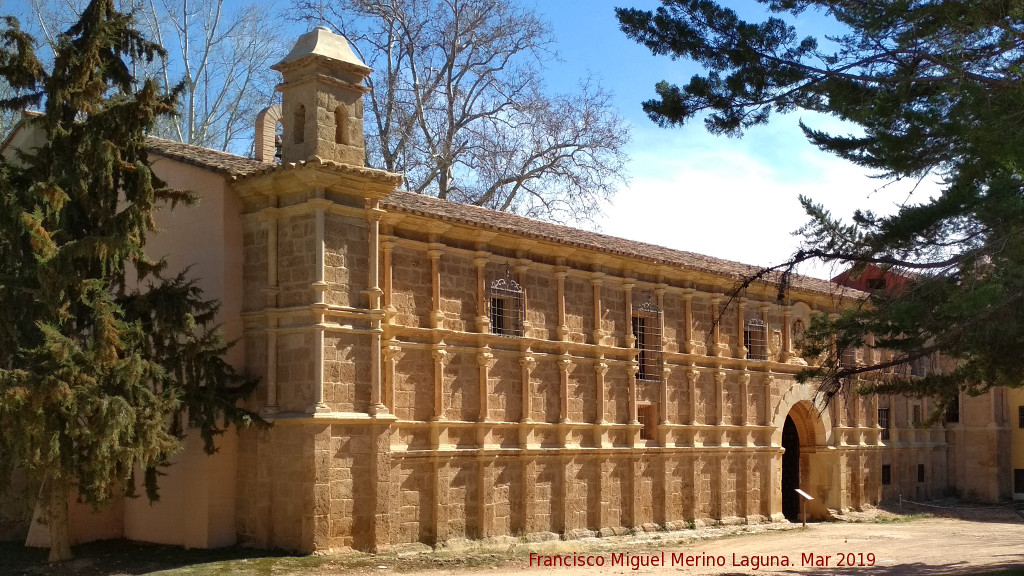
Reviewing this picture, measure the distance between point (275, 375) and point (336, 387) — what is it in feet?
3.70

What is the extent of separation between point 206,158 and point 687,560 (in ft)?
38.0

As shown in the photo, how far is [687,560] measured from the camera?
21094 millimetres

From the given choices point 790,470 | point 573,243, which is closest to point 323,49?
point 573,243

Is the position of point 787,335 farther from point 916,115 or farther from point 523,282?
point 916,115

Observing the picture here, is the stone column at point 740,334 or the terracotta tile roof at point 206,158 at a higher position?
the terracotta tile roof at point 206,158

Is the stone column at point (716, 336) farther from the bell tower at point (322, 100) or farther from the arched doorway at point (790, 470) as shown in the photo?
the bell tower at point (322, 100)

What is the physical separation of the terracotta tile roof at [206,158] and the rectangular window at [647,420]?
10723 mm

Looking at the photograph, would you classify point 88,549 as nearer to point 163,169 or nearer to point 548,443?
point 163,169

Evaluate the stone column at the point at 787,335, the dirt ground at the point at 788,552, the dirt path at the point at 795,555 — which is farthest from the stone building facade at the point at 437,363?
the dirt path at the point at 795,555

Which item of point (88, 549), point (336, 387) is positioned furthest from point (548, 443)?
point (88, 549)

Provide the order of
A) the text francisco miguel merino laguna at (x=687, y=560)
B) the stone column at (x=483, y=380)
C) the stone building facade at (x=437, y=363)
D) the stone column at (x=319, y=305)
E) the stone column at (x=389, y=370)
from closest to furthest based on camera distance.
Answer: the stone column at (x=319, y=305), the stone building facade at (x=437, y=363), the stone column at (x=389, y=370), the text francisco miguel merino laguna at (x=687, y=560), the stone column at (x=483, y=380)

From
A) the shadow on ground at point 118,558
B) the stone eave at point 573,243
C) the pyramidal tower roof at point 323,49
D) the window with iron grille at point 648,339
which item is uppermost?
the pyramidal tower roof at point 323,49

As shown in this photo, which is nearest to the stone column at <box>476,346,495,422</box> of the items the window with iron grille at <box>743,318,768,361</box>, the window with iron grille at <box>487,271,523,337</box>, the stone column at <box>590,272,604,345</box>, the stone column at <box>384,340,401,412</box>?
the window with iron grille at <box>487,271,523,337</box>

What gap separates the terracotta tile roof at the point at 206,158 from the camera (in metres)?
19.0
